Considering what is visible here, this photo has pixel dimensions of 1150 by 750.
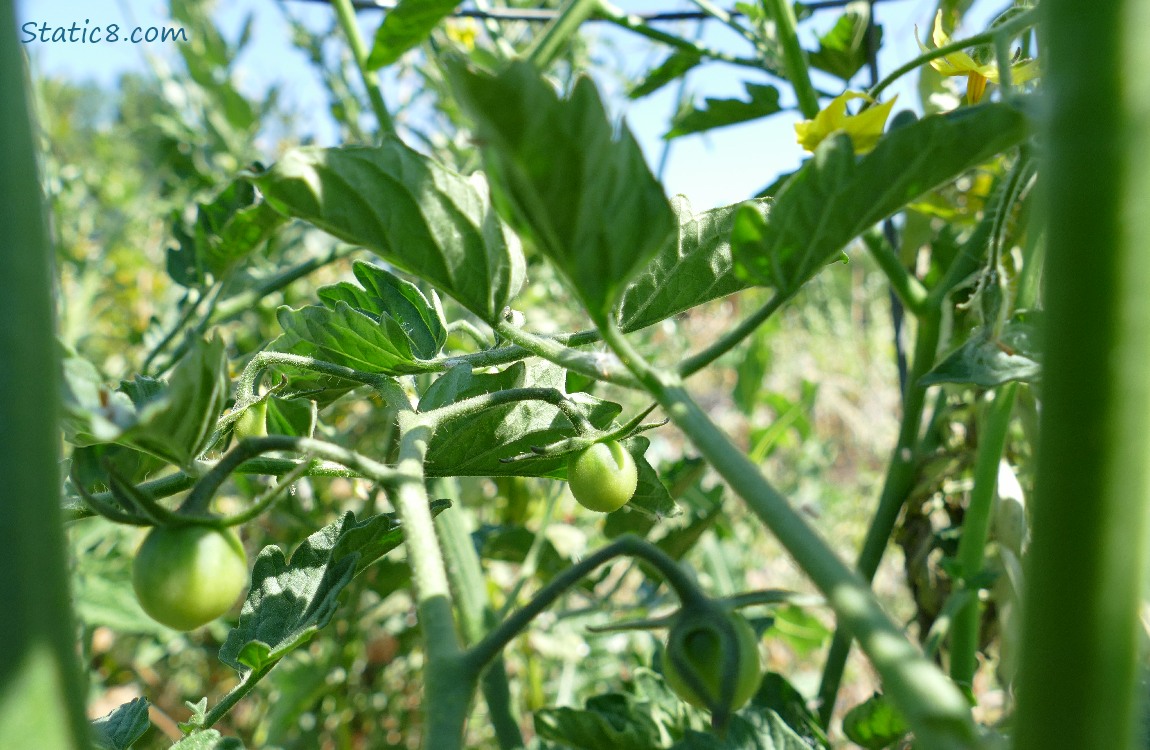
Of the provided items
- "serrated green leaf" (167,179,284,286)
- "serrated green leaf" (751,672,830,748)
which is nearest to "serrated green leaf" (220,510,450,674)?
"serrated green leaf" (167,179,284,286)

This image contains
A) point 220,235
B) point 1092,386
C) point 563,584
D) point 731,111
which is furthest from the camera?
point 731,111

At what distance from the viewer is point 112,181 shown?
2.58 meters

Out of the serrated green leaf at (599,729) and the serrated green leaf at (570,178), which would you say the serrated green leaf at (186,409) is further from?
the serrated green leaf at (599,729)

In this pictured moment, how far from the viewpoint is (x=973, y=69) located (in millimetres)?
548

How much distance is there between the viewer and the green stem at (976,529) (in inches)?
27.3

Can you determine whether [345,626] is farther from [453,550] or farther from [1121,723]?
[1121,723]

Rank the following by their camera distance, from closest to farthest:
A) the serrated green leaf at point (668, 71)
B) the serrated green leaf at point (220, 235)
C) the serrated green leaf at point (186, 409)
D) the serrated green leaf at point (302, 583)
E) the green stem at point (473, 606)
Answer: the serrated green leaf at point (186, 409) → the serrated green leaf at point (302, 583) → the serrated green leaf at point (220, 235) → the green stem at point (473, 606) → the serrated green leaf at point (668, 71)

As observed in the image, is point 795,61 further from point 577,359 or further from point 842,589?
point 842,589

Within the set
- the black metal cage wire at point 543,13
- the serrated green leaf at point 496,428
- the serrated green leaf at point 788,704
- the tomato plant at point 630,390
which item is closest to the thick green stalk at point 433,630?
the tomato plant at point 630,390

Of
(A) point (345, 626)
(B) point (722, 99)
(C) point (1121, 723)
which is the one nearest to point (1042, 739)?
(C) point (1121, 723)

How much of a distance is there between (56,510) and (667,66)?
783 mm

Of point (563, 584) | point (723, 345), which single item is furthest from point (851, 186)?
point (563, 584)

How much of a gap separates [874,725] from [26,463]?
55 centimetres

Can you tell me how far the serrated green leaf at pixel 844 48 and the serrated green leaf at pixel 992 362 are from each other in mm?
439
